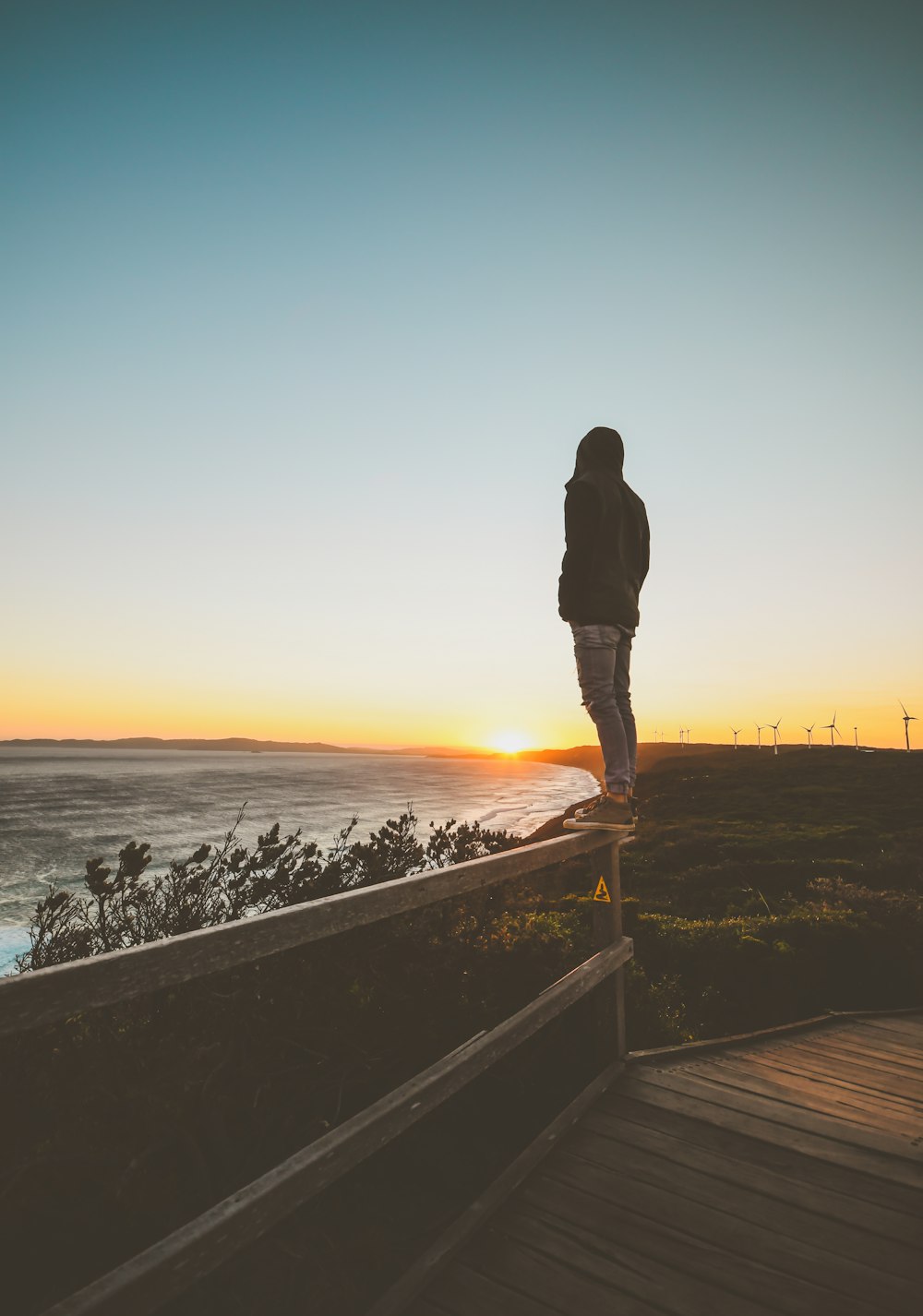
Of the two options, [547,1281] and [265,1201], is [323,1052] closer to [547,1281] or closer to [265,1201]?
[547,1281]

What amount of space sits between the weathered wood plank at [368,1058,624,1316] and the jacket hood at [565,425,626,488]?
3883 millimetres

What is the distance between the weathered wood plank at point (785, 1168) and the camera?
2.73 meters

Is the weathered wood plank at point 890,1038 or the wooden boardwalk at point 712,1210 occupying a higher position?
the wooden boardwalk at point 712,1210

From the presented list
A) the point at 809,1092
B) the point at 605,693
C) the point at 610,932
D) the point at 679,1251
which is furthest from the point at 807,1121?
the point at 605,693

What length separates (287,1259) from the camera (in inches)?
127

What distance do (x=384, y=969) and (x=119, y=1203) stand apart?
7.64 ft

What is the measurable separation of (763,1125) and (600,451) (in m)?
4.15

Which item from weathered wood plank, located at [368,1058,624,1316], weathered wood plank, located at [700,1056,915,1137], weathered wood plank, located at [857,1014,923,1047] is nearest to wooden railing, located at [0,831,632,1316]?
weathered wood plank, located at [368,1058,624,1316]

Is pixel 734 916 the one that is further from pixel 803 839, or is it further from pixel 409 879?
pixel 409 879

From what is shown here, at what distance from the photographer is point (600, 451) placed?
4.79 meters

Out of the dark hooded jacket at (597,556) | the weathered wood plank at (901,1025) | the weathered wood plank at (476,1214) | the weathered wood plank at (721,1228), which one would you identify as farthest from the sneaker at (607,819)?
the weathered wood plank at (901,1025)

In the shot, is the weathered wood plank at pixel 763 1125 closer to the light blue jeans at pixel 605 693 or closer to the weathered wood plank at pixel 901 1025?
the light blue jeans at pixel 605 693

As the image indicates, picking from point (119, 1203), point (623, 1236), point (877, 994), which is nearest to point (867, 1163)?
point (623, 1236)

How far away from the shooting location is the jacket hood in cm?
476
